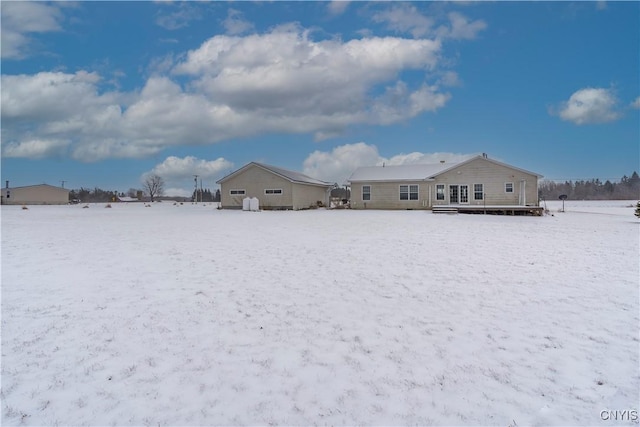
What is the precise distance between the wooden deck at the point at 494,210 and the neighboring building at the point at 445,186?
2.56m

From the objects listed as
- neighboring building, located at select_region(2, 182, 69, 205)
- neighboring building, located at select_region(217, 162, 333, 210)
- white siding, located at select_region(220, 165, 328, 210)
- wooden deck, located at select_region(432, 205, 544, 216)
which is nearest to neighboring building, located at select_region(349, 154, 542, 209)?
wooden deck, located at select_region(432, 205, 544, 216)

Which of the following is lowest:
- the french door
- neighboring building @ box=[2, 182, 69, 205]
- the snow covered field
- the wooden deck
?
the snow covered field

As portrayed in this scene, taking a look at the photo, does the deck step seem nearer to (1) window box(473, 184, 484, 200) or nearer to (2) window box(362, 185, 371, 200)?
(1) window box(473, 184, 484, 200)

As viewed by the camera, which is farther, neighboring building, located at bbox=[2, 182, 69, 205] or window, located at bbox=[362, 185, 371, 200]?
neighboring building, located at bbox=[2, 182, 69, 205]

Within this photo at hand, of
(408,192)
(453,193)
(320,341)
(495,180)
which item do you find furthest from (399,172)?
(320,341)

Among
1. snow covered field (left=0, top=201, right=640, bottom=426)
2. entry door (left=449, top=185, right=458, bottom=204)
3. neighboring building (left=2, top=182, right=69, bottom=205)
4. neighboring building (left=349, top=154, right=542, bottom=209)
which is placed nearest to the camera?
snow covered field (left=0, top=201, right=640, bottom=426)

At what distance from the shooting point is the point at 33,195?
187 feet

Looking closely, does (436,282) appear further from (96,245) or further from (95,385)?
(96,245)

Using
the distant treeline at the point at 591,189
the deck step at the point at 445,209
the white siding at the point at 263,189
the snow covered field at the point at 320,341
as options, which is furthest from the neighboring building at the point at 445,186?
the distant treeline at the point at 591,189

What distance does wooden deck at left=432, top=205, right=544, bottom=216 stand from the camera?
23.8 meters

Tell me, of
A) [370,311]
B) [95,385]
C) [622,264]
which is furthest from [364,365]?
[622,264]

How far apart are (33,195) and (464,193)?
64233 millimetres

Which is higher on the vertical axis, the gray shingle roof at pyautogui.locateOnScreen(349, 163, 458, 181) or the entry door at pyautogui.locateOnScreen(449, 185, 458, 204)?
the gray shingle roof at pyautogui.locateOnScreen(349, 163, 458, 181)

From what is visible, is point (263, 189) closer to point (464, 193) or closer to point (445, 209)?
point (445, 209)
